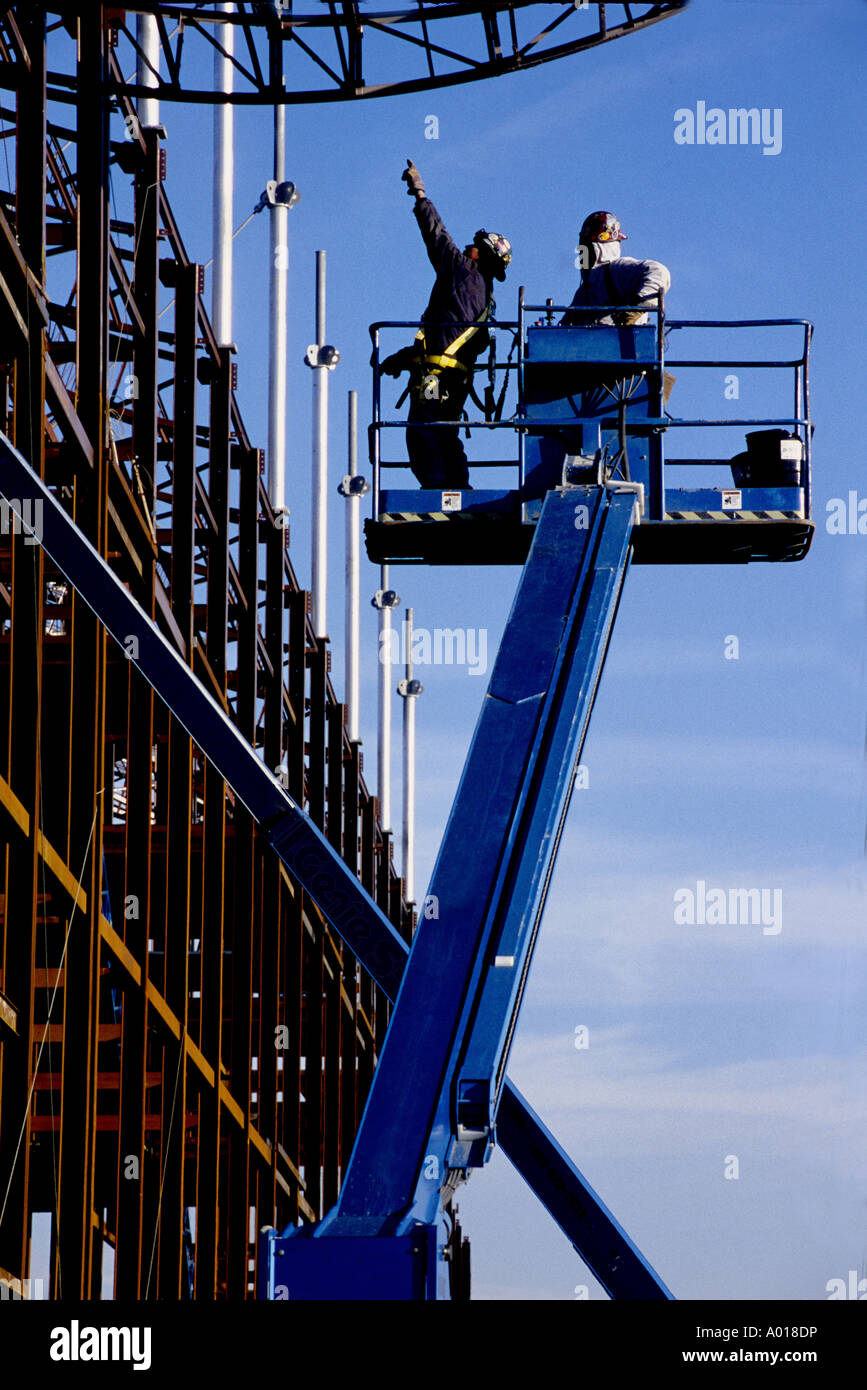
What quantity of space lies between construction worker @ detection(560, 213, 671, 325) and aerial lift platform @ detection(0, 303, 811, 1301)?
0.54 m

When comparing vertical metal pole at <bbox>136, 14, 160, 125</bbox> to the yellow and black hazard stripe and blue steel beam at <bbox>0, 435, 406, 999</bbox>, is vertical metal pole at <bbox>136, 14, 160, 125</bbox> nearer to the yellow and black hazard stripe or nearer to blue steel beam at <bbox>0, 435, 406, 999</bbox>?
the yellow and black hazard stripe

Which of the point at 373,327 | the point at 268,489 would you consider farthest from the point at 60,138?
the point at 268,489

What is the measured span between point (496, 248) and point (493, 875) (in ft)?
27.0

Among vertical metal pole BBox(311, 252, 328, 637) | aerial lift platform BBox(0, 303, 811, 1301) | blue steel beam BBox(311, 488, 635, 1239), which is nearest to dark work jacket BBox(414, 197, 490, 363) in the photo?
aerial lift platform BBox(0, 303, 811, 1301)

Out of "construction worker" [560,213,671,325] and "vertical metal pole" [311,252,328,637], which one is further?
"vertical metal pole" [311,252,328,637]

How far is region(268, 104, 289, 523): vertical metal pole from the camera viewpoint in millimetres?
33375

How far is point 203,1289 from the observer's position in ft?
91.3

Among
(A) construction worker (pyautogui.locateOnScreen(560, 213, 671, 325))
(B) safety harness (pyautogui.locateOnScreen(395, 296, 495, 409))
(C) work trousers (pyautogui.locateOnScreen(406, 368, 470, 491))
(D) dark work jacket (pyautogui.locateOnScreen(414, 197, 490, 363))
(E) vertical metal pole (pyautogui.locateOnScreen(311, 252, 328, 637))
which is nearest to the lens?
(A) construction worker (pyautogui.locateOnScreen(560, 213, 671, 325))

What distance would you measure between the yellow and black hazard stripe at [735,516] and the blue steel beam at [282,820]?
4579mm

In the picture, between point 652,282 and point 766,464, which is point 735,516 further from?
point 652,282

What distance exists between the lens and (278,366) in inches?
1348

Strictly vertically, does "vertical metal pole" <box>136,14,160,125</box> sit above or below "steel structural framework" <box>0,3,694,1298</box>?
above

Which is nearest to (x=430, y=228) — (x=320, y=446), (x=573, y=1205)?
(x=573, y=1205)
